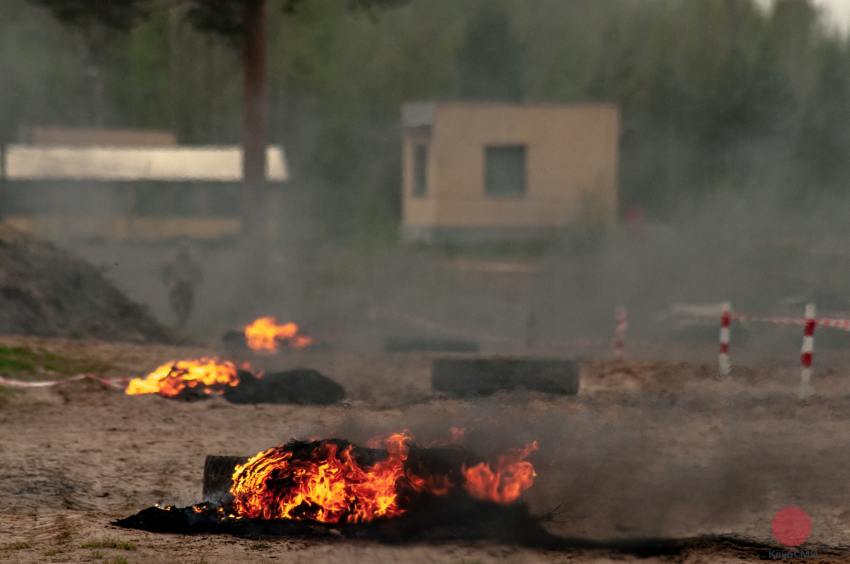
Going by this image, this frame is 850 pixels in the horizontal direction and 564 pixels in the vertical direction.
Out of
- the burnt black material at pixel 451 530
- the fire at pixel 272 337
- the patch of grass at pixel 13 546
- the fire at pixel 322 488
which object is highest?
the fire at pixel 322 488

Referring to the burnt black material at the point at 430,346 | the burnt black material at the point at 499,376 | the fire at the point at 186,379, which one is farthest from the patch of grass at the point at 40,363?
the burnt black material at the point at 499,376

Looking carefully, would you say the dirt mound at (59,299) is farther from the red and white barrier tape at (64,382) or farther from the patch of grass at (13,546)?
the patch of grass at (13,546)

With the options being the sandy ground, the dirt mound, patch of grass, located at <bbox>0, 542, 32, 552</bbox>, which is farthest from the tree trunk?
patch of grass, located at <bbox>0, 542, 32, 552</bbox>

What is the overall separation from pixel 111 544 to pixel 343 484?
1.71 meters

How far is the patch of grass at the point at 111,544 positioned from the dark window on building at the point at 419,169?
3260cm

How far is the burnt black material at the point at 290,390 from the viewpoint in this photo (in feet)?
49.8

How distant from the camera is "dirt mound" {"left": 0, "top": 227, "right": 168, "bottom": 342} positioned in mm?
20828

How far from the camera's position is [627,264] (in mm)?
33531

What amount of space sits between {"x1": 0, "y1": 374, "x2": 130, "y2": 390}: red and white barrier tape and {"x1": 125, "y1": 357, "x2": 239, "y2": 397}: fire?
9.5 inches

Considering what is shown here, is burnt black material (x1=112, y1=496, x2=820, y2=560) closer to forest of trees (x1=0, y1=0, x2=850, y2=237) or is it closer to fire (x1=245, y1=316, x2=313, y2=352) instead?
fire (x1=245, y1=316, x2=313, y2=352)

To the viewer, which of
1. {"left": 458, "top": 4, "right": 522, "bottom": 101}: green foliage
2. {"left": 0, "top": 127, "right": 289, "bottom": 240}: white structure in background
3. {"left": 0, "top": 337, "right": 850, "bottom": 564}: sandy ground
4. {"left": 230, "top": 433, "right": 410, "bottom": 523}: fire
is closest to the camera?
{"left": 0, "top": 337, "right": 850, "bottom": 564}: sandy ground

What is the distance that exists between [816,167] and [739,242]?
11.8 metres

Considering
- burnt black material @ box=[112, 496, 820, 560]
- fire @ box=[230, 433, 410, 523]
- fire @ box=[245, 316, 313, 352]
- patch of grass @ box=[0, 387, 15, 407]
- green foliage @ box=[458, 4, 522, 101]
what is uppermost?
green foliage @ box=[458, 4, 522, 101]

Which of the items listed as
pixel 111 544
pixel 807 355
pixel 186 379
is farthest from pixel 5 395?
pixel 807 355
